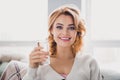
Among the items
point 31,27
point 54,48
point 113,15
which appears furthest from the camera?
point 31,27

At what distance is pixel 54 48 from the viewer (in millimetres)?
1617

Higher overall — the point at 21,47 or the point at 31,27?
the point at 31,27

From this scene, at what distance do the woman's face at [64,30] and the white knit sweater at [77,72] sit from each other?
0.50ft

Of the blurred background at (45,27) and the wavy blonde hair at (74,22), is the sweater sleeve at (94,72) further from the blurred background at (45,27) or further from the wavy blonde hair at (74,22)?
the blurred background at (45,27)

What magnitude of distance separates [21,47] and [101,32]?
2.99 ft

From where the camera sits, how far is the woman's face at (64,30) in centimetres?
151

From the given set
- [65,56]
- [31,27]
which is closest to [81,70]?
[65,56]

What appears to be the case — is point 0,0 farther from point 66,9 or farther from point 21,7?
point 66,9

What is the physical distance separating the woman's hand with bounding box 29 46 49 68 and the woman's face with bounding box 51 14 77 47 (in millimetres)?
137

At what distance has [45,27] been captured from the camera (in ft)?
8.71

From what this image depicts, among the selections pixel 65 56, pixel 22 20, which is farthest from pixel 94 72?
pixel 22 20

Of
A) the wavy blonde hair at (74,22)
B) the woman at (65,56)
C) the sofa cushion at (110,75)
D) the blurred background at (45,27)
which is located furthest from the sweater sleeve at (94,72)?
the blurred background at (45,27)

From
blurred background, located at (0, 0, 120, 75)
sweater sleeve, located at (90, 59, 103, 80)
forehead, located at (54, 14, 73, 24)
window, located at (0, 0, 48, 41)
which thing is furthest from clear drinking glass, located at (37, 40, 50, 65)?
window, located at (0, 0, 48, 41)

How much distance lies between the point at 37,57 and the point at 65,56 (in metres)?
0.24
